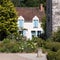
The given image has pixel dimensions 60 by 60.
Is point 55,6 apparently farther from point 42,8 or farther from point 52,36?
point 42,8

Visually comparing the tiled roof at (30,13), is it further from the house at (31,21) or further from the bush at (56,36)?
the bush at (56,36)

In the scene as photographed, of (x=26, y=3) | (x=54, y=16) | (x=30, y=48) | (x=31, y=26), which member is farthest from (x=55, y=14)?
(x=26, y=3)

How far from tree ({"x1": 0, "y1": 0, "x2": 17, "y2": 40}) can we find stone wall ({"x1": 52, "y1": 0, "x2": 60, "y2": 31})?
18.4m

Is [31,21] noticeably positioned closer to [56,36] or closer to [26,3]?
[26,3]

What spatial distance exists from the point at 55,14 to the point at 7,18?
68.3 feet

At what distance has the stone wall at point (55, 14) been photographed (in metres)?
34.7

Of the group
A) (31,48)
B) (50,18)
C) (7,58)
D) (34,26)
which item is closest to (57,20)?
(50,18)

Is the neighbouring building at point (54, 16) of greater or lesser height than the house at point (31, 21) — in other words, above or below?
above

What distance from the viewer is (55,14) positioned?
3494 cm

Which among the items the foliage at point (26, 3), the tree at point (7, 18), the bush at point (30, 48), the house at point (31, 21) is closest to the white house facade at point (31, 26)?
the house at point (31, 21)

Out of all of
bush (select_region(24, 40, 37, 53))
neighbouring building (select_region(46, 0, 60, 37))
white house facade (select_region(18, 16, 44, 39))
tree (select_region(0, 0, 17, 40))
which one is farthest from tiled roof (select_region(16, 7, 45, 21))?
bush (select_region(24, 40, 37, 53))

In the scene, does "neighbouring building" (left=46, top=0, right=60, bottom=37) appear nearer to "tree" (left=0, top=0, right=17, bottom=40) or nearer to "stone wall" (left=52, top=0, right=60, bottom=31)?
"stone wall" (left=52, top=0, right=60, bottom=31)

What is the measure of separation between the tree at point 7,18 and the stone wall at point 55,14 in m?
18.4

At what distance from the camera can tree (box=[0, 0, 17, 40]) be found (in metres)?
53.2
